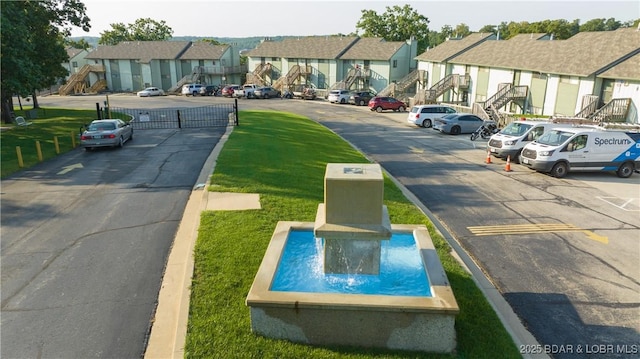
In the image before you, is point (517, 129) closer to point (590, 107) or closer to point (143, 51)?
Result: point (590, 107)

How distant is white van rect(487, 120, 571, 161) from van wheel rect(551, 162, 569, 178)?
285 cm

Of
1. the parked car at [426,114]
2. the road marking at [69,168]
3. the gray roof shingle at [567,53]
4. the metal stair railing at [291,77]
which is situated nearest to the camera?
the road marking at [69,168]

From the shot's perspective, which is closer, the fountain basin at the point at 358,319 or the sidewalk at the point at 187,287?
the fountain basin at the point at 358,319

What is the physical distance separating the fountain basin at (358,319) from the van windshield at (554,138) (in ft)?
50.6

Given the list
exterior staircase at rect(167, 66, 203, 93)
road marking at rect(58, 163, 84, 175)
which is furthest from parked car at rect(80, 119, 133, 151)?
exterior staircase at rect(167, 66, 203, 93)

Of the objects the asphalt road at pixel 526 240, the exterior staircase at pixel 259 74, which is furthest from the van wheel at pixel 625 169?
the exterior staircase at pixel 259 74

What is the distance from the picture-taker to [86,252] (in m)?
9.77

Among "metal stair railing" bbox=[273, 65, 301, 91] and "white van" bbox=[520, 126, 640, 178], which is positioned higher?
"metal stair railing" bbox=[273, 65, 301, 91]

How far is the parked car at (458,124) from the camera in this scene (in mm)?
30922

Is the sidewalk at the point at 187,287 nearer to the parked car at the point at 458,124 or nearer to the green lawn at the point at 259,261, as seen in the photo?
the green lawn at the point at 259,261

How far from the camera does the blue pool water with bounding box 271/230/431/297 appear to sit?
7500 millimetres

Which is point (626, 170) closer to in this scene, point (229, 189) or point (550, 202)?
point (550, 202)

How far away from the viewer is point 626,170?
62.7ft

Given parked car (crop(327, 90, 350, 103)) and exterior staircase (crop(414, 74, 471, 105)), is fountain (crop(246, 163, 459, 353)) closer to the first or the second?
exterior staircase (crop(414, 74, 471, 105))
